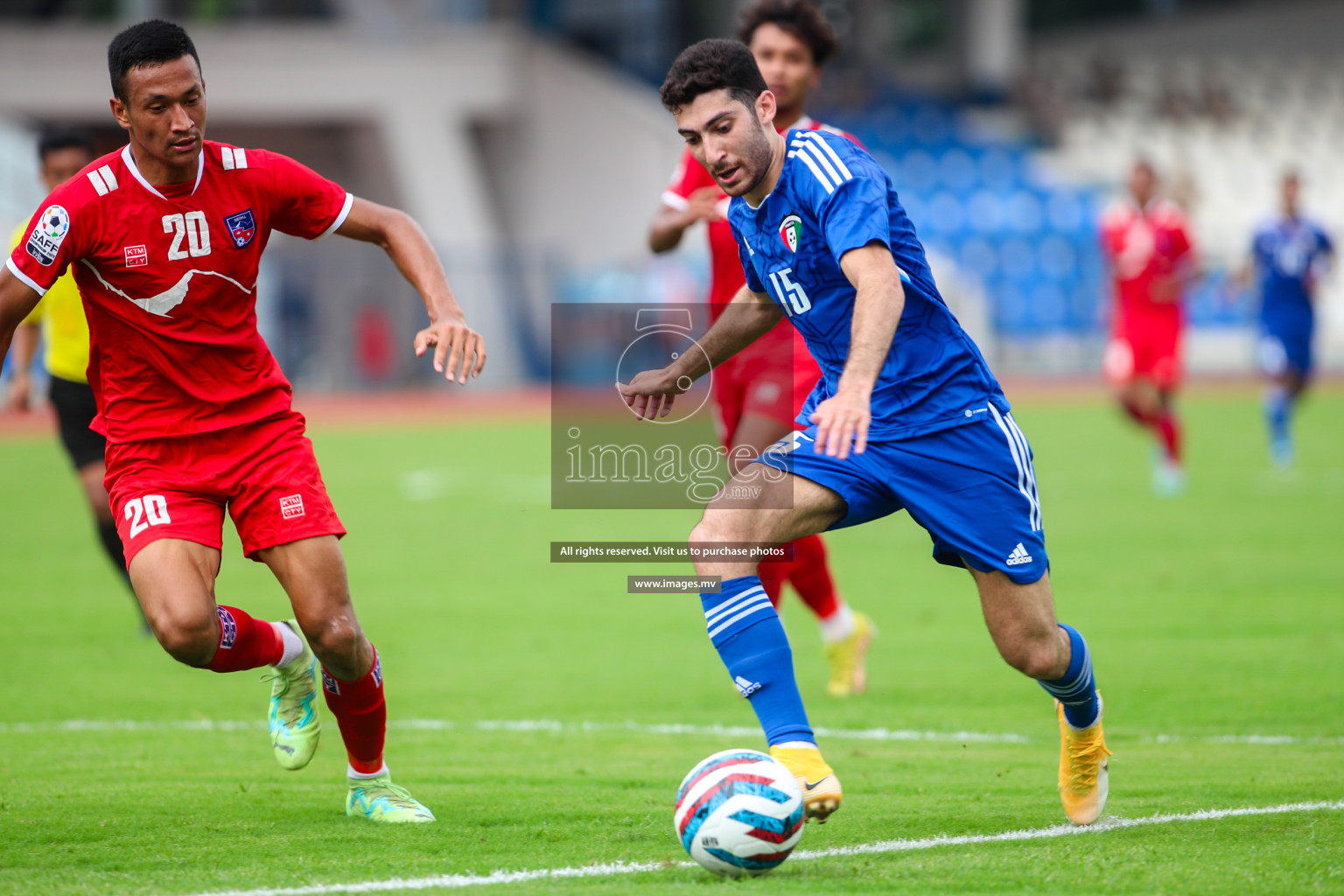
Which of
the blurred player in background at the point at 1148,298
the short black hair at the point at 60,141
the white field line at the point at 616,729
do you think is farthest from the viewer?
the blurred player in background at the point at 1148,298

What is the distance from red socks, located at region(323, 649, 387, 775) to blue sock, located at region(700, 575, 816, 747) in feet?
4.20

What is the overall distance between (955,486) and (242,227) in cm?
240

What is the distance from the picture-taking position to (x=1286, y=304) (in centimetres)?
1622

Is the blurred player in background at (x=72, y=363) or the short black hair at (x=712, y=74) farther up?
the short black hair at (x=712, y=74)

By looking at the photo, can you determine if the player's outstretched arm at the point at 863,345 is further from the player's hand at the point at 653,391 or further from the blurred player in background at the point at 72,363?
the blurred player in background at the point at 72,363

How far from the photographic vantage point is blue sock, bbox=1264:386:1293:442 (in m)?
15.9

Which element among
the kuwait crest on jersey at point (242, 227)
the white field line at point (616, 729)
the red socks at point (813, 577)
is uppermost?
the kuwait crest on jersey at point (242, 227)

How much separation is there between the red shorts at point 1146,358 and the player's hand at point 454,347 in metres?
11.6

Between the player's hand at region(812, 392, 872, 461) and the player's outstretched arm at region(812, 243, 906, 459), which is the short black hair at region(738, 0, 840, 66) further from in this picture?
the player's hand at region(812, 392, 872, 461)

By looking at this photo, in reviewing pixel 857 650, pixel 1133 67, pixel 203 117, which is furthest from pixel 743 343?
pixel 1133 67

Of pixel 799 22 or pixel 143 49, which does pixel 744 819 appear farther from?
pixel 799 22

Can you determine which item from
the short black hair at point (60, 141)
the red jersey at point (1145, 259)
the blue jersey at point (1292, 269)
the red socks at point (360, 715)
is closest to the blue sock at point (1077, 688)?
the red socks at point (360, 715)

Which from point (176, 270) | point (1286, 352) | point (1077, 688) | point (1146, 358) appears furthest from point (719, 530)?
point (1286, 352)

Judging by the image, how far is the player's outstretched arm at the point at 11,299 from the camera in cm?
439
